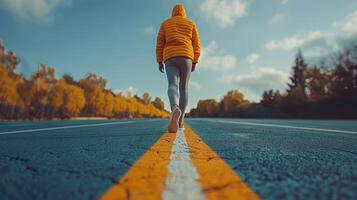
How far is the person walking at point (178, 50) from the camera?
157 inches

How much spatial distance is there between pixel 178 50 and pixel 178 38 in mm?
203

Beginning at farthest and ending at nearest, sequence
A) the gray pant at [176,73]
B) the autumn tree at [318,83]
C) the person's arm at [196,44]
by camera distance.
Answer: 1. the autumn tree at [318,83]
2. the person's arm at [196,44]
3. the gray pant at [176,73]

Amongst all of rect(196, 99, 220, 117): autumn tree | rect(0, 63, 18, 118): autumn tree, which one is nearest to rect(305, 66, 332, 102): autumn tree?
rect(0, 63, 18, 118): autumn tree

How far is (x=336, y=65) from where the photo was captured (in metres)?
35.6

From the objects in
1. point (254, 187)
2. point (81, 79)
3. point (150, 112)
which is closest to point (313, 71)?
point (254, 187)

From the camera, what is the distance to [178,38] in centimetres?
402

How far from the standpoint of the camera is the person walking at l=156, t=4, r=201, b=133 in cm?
400

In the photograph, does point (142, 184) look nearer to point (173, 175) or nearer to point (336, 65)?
point (173, 175)

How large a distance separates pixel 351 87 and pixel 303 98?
7.84 metres

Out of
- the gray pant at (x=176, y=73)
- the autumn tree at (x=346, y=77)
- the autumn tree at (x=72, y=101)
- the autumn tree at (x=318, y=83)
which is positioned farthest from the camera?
the autumn tree at (x=72, y=101)

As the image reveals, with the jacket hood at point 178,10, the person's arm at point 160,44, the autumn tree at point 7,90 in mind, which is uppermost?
the autumn tree at point 7,90

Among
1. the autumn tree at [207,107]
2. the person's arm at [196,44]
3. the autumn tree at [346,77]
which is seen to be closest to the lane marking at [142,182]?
the person's arm at [196,44]

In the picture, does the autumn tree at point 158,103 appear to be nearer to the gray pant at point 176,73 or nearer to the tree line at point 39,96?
the tree line at point 39,96

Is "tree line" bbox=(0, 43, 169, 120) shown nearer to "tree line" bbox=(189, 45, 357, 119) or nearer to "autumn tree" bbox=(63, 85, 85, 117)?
"autumn tree" bbox=(63, 85, 85, 117)
